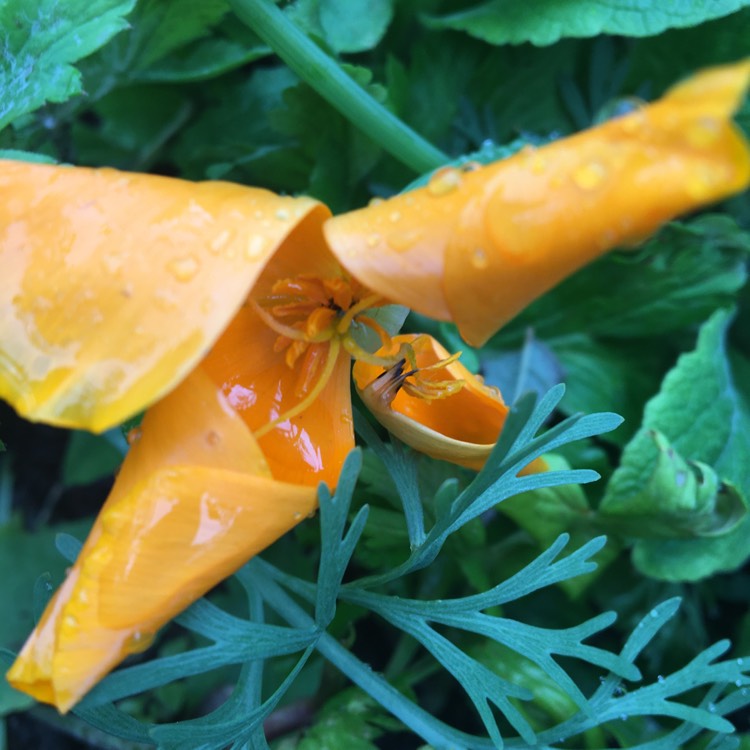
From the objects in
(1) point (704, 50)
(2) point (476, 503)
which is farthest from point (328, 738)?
(1) point (704, 50)

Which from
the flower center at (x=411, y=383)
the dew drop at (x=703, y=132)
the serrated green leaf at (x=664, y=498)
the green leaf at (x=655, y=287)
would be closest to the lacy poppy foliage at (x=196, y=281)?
the dew drop at (x=703, y=132)

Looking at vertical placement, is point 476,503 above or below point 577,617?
above

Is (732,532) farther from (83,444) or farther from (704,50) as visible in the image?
(83,444)

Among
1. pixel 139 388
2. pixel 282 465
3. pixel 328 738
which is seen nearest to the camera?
pixel 139 388

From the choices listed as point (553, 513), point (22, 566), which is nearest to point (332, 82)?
point (553, 513)

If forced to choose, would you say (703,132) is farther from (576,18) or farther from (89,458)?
(89,458)

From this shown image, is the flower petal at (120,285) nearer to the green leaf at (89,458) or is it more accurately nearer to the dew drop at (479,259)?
the dew drop at (479,259)

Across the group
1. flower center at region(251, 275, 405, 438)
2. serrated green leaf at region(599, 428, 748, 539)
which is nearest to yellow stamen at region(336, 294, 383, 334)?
flower center at region(251, 275, 405, 438)

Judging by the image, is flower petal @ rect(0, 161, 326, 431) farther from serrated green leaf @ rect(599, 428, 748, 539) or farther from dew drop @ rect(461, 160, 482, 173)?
serrated green leaf @ rect(599, 428, 748, 539)
